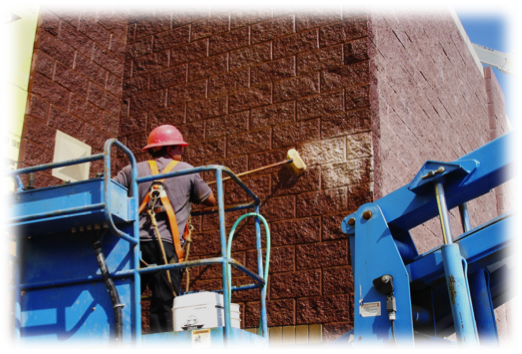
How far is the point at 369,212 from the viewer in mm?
4672

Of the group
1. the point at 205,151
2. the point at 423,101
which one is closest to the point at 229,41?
the point at 205,151

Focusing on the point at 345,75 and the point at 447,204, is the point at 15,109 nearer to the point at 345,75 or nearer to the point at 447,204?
the point at 345,75

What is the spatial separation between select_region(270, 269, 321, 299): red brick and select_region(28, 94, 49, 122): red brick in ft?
10.6

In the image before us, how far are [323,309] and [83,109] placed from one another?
12.8ft

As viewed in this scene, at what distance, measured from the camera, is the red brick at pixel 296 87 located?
280 inches

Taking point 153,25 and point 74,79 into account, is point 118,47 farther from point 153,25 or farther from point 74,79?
point 74,79

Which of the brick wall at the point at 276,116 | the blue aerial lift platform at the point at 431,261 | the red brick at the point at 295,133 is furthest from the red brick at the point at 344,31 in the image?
the blue aerial lift platform at the point at 431,261

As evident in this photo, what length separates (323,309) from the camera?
6156 mm

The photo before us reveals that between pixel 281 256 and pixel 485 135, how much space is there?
6.15 meters

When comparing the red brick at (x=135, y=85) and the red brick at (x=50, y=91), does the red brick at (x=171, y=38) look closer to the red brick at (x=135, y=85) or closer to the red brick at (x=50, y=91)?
the red brick at (x=135, y=85)

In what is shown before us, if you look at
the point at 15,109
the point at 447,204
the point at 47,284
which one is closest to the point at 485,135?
the point at 447,204

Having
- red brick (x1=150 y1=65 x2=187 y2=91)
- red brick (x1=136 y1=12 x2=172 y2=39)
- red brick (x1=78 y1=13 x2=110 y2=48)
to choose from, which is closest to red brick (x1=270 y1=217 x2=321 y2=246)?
red brick (x1=150 y1=65 x2=187 y2=91)

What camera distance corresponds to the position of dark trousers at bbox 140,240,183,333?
195 inches

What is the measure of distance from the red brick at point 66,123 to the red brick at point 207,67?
1.50m
